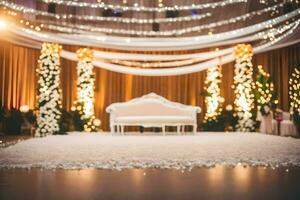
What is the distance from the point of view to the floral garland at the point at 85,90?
1196cm

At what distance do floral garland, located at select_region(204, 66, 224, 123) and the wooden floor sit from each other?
359 inches

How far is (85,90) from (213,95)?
3850mm

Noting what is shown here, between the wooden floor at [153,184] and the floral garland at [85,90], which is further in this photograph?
the floral garland at [85,90]

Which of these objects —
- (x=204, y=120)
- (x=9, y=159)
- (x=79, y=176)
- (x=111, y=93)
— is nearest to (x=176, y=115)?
(x=204, y=120)

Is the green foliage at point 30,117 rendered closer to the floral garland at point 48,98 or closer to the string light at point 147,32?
the floral garland at point 48,98

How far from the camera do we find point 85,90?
475 inches

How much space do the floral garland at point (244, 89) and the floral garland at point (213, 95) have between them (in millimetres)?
987

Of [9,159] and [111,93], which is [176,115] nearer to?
[111,93]

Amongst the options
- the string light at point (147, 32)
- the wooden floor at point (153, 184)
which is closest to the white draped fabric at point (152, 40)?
the string light at point (147, 32)

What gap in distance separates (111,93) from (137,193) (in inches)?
454

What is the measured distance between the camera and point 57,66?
10.4 m

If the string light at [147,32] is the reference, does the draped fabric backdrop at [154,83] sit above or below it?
below

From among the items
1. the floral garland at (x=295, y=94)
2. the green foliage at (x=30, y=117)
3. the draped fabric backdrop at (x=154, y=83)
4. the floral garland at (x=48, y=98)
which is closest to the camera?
the floral garland at (x=48, y=98)

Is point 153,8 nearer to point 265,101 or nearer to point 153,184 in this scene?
point 265,101
